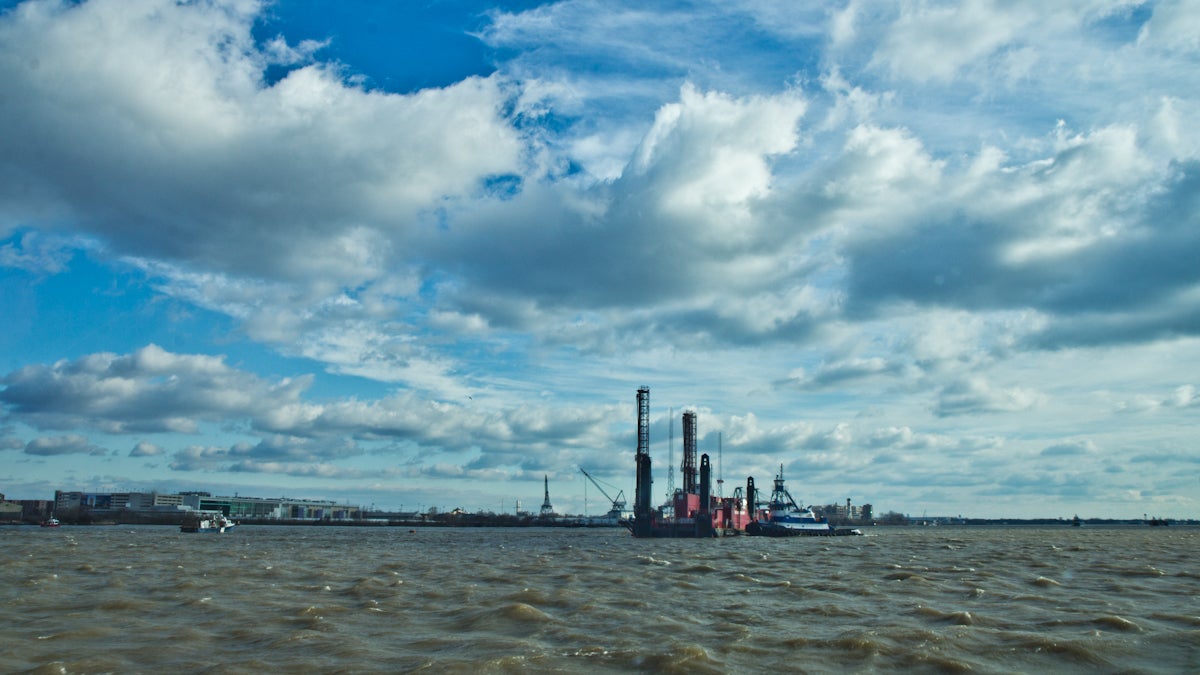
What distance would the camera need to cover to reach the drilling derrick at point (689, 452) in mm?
169250

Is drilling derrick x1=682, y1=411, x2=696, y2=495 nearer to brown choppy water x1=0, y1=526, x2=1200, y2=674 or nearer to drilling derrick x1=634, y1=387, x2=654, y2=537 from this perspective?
drilling derrick x1=634, y1=387, x2=654, y2=537

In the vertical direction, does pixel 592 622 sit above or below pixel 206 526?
above

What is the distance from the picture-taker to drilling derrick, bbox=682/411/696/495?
555ft

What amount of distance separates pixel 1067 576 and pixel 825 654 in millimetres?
36591

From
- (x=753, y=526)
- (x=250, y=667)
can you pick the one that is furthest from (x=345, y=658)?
(x=753, y=526)

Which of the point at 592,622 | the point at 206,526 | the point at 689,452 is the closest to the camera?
the point at 592,622

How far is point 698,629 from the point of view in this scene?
26.0m

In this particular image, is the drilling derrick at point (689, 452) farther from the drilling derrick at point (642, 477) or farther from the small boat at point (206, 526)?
the small boat at point (206, 526)

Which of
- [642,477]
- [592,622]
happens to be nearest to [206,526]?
[642,477]

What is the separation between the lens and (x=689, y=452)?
170750mm

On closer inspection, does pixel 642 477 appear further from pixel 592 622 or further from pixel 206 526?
pixel 592 622

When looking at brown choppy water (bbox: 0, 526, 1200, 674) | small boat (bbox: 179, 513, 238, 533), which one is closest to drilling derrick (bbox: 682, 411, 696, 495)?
small boat (bbox: 179, 513, 238, 533)

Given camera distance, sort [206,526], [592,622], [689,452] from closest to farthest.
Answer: [592,622] → [206,526] → [689,452]

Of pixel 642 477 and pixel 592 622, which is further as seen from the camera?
pixel 642 477
